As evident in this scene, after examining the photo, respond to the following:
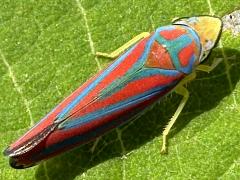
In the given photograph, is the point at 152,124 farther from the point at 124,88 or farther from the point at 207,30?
the point at 207,30

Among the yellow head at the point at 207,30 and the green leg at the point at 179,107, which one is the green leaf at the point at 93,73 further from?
the yellow head at the point at 207,30

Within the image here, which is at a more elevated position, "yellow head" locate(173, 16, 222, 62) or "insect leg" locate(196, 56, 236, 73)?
"yellow head" locate(173, 16, 222, 62)

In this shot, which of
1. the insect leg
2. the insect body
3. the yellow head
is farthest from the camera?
the insect leg

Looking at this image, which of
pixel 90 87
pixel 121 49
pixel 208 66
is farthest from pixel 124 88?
pixel 208 66

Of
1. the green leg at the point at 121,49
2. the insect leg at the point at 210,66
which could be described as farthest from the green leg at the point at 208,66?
the green leg at the point at 121,49

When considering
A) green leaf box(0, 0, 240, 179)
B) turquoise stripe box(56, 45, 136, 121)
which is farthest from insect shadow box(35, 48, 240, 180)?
turquoise stripe box(56, 45, 136, 121)

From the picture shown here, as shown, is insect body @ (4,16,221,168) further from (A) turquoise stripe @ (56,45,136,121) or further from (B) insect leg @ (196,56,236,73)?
(B) insect leg @ (196,56,236,73)

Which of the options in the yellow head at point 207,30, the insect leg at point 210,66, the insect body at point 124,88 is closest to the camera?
the insect body at point 124,88
